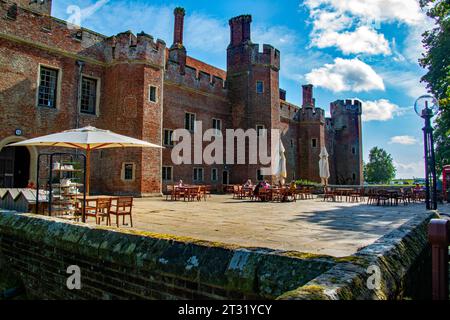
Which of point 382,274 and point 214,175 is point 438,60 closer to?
point 214,175

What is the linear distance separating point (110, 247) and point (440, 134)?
26.6 metres

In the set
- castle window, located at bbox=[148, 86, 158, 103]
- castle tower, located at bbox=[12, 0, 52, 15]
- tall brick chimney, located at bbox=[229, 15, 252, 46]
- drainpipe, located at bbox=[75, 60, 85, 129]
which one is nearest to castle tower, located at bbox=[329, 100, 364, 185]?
tall brick chimney, located at bbox=[229, 15, 252, 46]

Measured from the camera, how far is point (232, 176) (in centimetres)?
2788

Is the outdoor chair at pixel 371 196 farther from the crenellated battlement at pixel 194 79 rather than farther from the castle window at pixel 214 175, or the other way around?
the crenellated battlement at pixel 194 79

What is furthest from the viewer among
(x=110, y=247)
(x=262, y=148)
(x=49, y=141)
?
(x=262, y=148)

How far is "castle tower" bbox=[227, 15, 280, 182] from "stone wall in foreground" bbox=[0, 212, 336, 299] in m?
23.0

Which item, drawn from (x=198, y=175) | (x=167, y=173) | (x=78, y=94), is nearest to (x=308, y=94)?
(x=198, y=175)

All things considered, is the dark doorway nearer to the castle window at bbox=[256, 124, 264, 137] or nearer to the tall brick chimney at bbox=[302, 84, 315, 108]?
the castle window at bbox=[256, 124, 264, 137]

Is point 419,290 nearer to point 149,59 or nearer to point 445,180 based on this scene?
point 149,59

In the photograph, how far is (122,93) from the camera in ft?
62.8

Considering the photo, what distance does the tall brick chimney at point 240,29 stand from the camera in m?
27.7

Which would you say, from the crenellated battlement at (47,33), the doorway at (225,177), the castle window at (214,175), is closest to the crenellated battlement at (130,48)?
the crenellated battlement at (47,33)
